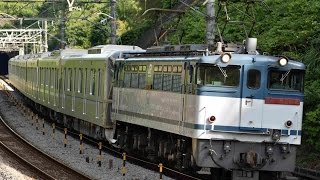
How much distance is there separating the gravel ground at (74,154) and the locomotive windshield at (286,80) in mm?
4181

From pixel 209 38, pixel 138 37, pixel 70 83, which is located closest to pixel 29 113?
pixel 70 83

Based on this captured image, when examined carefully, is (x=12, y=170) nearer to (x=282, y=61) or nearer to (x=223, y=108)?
(x=223, y=108)

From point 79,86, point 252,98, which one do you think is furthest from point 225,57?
point 79,86

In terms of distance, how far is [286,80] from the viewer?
1546 cm

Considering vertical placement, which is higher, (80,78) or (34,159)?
(80,78)

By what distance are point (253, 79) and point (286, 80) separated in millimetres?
754

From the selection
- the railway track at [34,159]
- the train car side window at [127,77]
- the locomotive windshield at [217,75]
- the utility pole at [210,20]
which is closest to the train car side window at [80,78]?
the railway track at [34,159]

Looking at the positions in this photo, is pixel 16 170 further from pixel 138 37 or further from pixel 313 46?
A: pixel 138 37

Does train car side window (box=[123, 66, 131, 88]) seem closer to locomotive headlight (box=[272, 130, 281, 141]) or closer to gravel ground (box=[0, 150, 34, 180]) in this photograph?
gravel ground (box=[0, 150, 34, 180])

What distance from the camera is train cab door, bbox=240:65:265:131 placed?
1509 centimetres

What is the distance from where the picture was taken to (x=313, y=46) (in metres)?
20.6

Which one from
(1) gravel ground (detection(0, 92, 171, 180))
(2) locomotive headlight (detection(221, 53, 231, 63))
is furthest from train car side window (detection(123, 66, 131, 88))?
(2) locomotive headlight (detection(221, 53, 231, 63))

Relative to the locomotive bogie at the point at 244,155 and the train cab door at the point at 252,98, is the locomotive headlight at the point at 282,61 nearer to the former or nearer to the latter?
the train cab door at the point at 252,98

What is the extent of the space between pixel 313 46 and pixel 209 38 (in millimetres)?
3789
